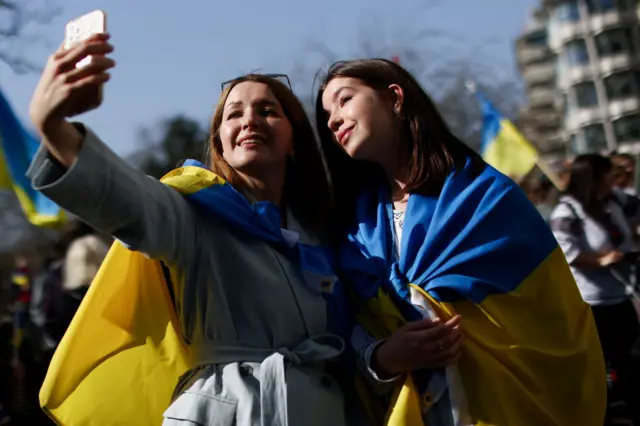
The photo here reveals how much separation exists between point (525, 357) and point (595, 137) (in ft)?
186

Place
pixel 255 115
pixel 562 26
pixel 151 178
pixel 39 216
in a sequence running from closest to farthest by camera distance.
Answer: pixel 151 178
pixel 255 115
pixel 39 216
pixel 562 26

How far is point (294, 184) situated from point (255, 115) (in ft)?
1.10

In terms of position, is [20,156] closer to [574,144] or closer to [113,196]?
[113,196]

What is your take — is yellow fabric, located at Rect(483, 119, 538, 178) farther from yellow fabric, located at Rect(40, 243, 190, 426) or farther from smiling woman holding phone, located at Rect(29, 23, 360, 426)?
yellow fabric, located at Rect(40, 243, 190, 426)

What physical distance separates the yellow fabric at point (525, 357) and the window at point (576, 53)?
57292 millimetres

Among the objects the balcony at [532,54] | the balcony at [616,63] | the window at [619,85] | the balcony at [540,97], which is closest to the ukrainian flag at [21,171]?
the balcony at [616,63]

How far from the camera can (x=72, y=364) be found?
283 centimetres

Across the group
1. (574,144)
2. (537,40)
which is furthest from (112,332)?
(537,40)

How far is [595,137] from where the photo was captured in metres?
57.2

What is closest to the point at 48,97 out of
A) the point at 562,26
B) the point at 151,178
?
the point at 151,178

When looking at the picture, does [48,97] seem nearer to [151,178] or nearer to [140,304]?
[151,178]

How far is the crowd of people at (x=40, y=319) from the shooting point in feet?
22.2

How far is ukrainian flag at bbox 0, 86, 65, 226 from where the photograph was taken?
772cm

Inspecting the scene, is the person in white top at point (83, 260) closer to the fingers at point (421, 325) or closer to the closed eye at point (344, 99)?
the closed eye at point (344, 99)
